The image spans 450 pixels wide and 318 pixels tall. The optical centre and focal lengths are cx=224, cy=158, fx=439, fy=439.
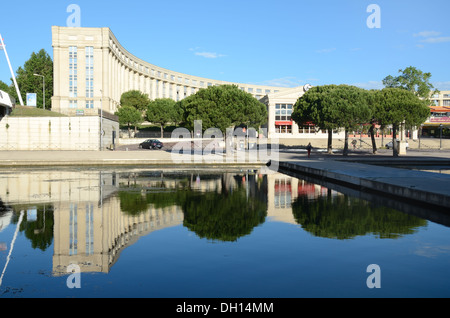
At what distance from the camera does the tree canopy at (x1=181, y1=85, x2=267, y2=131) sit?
47.5 metres

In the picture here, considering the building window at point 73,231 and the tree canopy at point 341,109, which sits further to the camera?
the tree canopy at point 341,109

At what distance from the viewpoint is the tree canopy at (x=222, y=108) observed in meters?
47.5

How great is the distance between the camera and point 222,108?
1871 inches

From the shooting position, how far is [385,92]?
54344 millimetres

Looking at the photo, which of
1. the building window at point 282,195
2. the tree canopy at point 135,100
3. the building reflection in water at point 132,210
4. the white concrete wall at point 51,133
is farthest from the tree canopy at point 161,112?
the building window at point 282,195

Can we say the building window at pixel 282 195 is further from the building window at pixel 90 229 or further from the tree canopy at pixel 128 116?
the tree canopy at pixel 128 116

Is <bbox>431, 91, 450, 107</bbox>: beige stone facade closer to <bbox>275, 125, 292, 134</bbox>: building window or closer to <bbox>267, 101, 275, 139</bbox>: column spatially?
<bbox>275, 125, 292, 134</bbox>: building window

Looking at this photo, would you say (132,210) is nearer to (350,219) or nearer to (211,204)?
(211,204)

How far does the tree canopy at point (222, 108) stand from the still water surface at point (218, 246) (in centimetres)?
3286

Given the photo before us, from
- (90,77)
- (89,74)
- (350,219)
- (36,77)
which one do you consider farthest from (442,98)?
(350,219)

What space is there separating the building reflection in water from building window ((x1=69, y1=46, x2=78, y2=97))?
8764 cm
